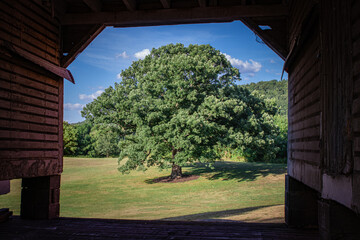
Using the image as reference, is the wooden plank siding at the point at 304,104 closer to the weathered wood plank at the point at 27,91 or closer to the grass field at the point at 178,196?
the weathered wood plank at the point at 27,91

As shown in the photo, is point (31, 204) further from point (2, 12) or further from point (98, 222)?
point (2, 12)

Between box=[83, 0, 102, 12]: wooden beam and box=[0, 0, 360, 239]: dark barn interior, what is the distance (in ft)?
0.08

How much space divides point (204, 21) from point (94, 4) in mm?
2314

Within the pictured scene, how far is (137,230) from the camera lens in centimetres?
603

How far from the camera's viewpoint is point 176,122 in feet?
64.7

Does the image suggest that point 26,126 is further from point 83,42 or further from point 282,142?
point 282,142

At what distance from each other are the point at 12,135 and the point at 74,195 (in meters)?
15.9

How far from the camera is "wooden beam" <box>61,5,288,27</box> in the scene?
677 cm

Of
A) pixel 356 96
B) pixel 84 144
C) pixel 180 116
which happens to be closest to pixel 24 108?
pixel 356 96

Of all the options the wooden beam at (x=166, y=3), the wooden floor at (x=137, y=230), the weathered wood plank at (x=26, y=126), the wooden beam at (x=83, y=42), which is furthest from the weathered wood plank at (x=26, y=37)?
the wooden floor at (x=137, y=230)

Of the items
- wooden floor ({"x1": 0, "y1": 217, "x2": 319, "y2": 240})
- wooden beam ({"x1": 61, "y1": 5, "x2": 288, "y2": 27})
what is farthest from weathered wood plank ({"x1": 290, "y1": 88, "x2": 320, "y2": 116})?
wooden floor ({"x1": 0, "y1": 217, "x2": 319, "y2": 240})

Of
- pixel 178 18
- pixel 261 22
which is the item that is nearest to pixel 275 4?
pixel 261 22

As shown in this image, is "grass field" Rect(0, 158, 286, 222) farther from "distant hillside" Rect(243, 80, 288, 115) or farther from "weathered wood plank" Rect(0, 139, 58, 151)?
"distant hillside" Rect(243, 80, 288, 115)

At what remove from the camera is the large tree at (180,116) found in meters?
20.3
